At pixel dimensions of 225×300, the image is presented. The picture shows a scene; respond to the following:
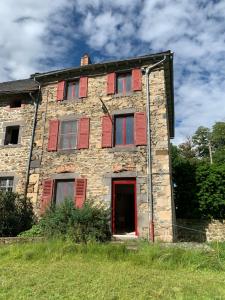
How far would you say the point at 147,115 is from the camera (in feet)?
35.8

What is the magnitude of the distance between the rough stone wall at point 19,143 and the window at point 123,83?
417 centimetres

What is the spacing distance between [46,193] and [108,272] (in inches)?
251

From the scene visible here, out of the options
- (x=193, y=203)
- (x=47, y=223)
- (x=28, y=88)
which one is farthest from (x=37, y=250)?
(x=28, y=88)

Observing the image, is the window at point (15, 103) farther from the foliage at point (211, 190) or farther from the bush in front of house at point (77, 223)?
the foliage at point (211, 190)

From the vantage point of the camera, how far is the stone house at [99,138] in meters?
10.2

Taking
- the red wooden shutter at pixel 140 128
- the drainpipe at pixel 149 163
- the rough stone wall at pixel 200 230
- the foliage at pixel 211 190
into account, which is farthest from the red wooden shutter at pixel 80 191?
the foliage at pixel 211 190

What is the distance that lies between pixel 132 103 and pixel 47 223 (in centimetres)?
569

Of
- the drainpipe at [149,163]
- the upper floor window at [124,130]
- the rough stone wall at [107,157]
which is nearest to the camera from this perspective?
the drainpipe at [149,163]

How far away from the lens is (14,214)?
1050 cm

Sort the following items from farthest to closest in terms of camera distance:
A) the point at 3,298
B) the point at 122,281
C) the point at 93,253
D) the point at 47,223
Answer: the point at 47,223 < the point at 93,253 < the point at 122,281 < the point at 3,298

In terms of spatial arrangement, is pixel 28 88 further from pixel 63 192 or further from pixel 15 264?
pixel 15 264

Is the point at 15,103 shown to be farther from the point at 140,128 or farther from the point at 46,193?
the point at 140,128

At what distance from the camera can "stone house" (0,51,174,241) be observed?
10172 millimetres

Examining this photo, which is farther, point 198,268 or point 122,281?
point 198,268
